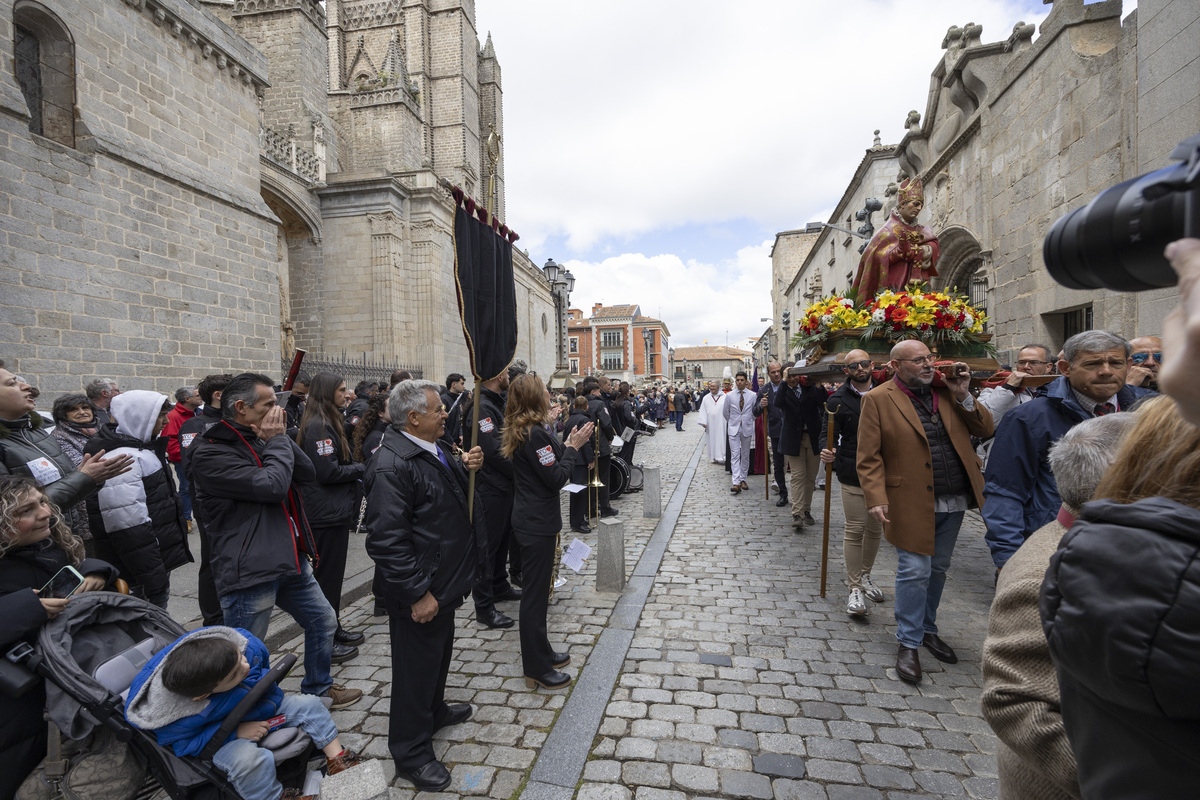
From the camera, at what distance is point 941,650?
376cm

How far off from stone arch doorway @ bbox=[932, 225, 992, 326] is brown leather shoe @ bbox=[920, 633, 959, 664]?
7.84 m

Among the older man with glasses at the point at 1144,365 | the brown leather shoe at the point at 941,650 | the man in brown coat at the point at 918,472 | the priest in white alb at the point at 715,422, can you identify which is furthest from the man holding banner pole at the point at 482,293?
the priest in white alb at the point at 715,422

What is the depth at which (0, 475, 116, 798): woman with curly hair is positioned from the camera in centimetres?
207

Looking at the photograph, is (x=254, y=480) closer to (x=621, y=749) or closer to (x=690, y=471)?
(x=621, y=749)

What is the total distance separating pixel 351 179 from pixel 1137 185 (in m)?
21.1

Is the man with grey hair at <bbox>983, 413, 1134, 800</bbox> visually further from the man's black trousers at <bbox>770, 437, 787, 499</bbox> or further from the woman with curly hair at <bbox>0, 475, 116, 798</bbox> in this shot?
the man's black trousers at <bbox>770, 437, 787, 499</bbox>

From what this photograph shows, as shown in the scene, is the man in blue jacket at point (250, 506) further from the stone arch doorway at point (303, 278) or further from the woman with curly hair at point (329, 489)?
the stone arch doorway at point (303, 278)

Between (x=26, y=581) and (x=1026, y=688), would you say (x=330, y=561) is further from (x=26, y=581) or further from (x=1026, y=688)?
(x=1026, y=688)

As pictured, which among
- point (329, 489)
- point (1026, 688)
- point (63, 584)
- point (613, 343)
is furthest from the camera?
point (613, 343)

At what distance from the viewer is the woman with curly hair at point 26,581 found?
207 centimetres

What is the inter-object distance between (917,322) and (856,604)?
2527 mm

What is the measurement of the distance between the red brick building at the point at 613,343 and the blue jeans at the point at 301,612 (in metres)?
63.0

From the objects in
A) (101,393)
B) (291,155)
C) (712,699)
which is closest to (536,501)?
(712,699)

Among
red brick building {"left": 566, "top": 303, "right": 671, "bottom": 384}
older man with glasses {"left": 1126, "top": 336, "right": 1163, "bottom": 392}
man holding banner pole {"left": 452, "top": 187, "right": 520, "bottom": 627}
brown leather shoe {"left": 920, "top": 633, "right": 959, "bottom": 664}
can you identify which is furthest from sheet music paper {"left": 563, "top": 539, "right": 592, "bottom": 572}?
red brick building {"left": 566, "top": 303, "right": 671, "bottom": 384}
